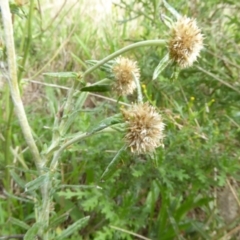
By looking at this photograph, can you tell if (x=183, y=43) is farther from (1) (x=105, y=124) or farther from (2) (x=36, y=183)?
(2) (x=36, y=183)

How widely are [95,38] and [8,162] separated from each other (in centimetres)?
131

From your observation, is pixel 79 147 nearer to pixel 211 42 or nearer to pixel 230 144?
pixel 230 144

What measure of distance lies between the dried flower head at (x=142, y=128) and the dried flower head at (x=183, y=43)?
0.11 meters

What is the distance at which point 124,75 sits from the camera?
1083 mm

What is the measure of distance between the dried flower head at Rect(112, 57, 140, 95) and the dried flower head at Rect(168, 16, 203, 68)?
0.39ft

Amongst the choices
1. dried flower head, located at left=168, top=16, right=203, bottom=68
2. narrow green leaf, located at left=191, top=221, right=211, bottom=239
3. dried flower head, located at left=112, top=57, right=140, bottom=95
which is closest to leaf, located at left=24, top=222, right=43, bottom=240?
dried flower head, located at left=112, top=57, right=140, bottom=95

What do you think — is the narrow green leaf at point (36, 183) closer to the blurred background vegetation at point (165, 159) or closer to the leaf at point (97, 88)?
the leaf at point (97, 88)

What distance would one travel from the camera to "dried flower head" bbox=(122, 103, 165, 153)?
3.24 feet

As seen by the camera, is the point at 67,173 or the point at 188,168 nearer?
the point at 188,168

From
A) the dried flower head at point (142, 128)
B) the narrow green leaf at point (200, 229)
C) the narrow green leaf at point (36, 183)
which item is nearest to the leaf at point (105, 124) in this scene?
the dried flower head at point (142, 128)

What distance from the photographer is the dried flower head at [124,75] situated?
1.08m

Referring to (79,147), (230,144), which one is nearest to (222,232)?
(230,144)

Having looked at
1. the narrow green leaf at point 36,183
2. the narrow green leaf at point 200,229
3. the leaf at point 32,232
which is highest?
the narrow green leaf at point 36,183

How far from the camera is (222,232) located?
1.63 meters
